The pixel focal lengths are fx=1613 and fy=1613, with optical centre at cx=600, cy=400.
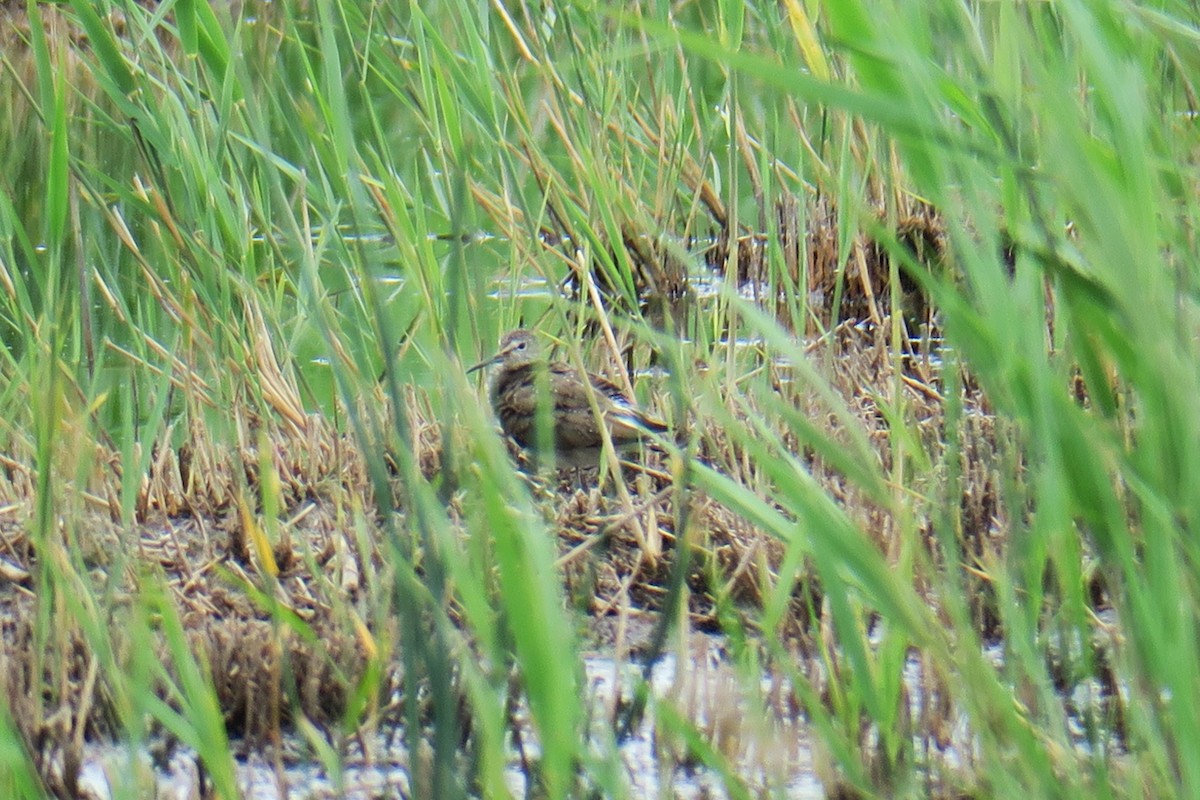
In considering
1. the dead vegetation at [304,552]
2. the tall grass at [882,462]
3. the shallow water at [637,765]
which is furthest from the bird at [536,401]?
the shallow water at [637,765]

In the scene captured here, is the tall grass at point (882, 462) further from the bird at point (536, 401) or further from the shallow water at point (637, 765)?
the bird at point (536, 401)

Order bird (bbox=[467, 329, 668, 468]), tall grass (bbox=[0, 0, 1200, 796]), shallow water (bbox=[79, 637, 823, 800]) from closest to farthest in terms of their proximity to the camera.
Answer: tall grass (bbox=[0, 0, 1200, 796]), shallow water (bbox=[79, 637, 823, 800]), bird (bbox=[467, 329, 668, 468])

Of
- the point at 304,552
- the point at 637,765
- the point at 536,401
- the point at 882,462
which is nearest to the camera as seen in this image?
the point at 637,765

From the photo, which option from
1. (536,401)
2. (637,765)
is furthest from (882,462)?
(637,765)

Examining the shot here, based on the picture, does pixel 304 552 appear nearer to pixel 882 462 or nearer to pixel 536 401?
pixel 882 462

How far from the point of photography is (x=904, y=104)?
1607mm

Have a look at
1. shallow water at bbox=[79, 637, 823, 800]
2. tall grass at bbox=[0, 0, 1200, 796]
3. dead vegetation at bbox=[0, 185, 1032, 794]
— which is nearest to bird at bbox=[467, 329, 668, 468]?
dead vegetation at bbox=[0, 185, 1032, 794]

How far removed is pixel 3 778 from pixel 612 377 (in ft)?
8.39

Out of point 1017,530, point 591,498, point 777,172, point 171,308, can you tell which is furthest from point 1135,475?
point 777,172

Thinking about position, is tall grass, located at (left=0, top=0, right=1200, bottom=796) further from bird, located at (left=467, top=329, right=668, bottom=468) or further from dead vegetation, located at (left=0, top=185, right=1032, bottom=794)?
bird, located at (left=467, top=329, right=668, bottom=468)

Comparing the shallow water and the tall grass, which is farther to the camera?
the shallow water

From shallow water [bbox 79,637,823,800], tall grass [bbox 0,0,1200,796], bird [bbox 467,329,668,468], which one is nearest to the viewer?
tall grass [bbox 0,0,1200,796]

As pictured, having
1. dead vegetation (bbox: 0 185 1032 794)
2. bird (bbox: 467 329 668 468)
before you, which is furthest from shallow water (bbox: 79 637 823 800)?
bird (bbox: 467 329 668 468)

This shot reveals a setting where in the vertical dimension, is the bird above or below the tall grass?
below
